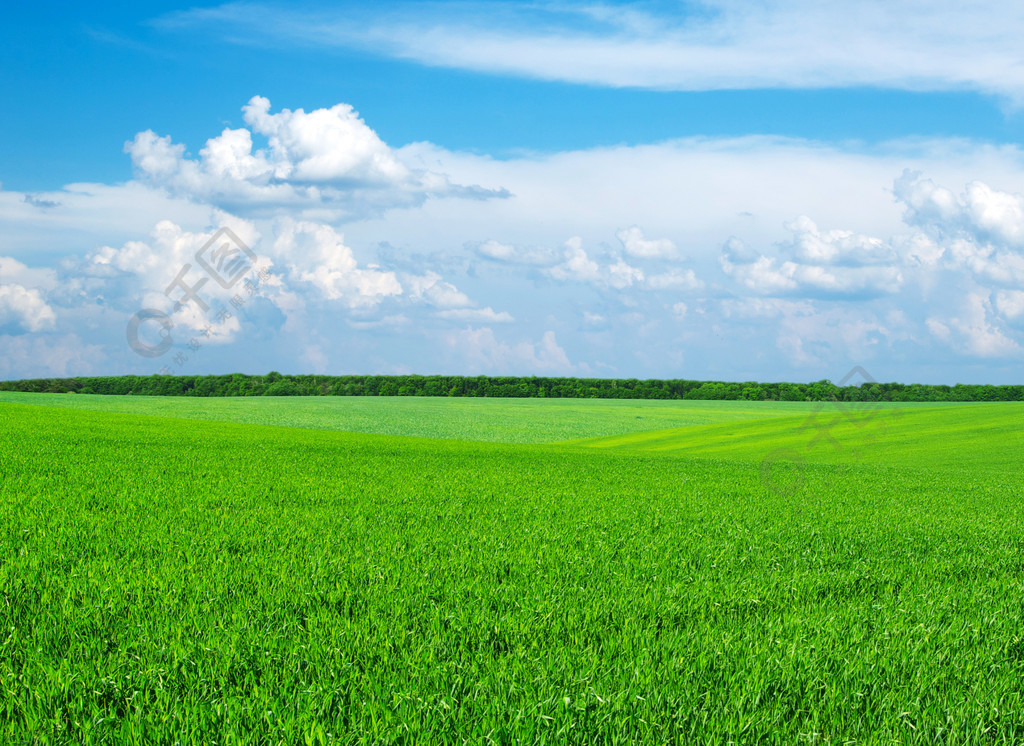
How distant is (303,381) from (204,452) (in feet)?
260

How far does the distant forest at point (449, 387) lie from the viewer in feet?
307

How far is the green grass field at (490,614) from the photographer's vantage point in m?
4.07

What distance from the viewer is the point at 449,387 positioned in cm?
9694

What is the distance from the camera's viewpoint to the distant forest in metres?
93.6

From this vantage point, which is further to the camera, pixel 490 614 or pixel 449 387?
pixel 449 387

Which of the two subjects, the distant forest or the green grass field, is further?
the distant forest

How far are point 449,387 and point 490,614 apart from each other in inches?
3605

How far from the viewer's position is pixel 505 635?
5.38 m

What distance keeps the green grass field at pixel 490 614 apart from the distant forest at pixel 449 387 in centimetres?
8173

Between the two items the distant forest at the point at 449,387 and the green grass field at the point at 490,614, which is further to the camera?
the distant forest at the point at 449,387

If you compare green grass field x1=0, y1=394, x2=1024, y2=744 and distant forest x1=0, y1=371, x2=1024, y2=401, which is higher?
distant forest x1=0, y1=371, x2=1024, y2=401

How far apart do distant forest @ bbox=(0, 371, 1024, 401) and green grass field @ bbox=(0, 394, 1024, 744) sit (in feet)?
268

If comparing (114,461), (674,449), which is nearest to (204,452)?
(114,461)

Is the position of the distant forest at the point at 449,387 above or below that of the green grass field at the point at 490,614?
above
